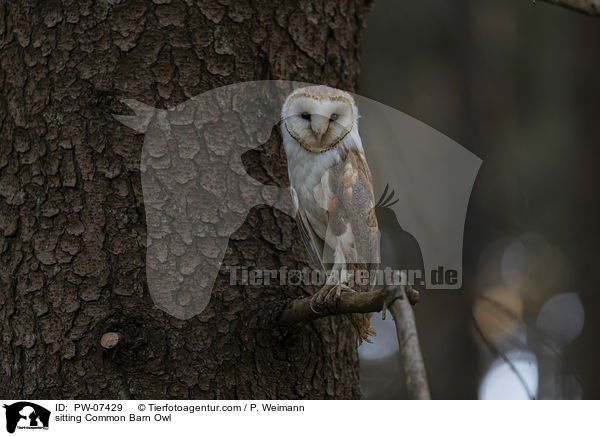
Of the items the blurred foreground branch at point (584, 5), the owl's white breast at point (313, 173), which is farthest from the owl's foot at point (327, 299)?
the blurred foreground branch at point (584, 5)

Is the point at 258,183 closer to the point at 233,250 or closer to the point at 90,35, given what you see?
the point at 233,250

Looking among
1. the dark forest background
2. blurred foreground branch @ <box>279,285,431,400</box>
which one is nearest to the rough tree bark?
blurred foreground branch @ <box>279,285,431,400</box>

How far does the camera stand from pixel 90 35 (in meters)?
1.65

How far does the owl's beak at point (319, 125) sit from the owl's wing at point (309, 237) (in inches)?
8.3

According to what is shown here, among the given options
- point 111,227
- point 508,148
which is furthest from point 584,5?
point 508,148

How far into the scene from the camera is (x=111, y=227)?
5.21ft

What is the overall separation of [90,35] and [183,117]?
0.35 meters

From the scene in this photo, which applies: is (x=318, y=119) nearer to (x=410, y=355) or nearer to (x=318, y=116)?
(x=318, y=116)

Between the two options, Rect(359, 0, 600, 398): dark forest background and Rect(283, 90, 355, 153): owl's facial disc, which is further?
Rect(359, 0, 600, 398): dark forest background

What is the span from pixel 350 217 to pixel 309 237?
0.16 meters

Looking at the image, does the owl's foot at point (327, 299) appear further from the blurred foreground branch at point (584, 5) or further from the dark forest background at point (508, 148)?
the dark forest background at point (508, 148)

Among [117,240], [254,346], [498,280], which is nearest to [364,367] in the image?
[498,280]

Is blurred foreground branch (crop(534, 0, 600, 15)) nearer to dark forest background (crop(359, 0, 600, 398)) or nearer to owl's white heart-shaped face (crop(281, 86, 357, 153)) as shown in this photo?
owl's white heart-shaped face (crop(281, 86, 357, 153))

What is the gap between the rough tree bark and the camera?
1.56 m
